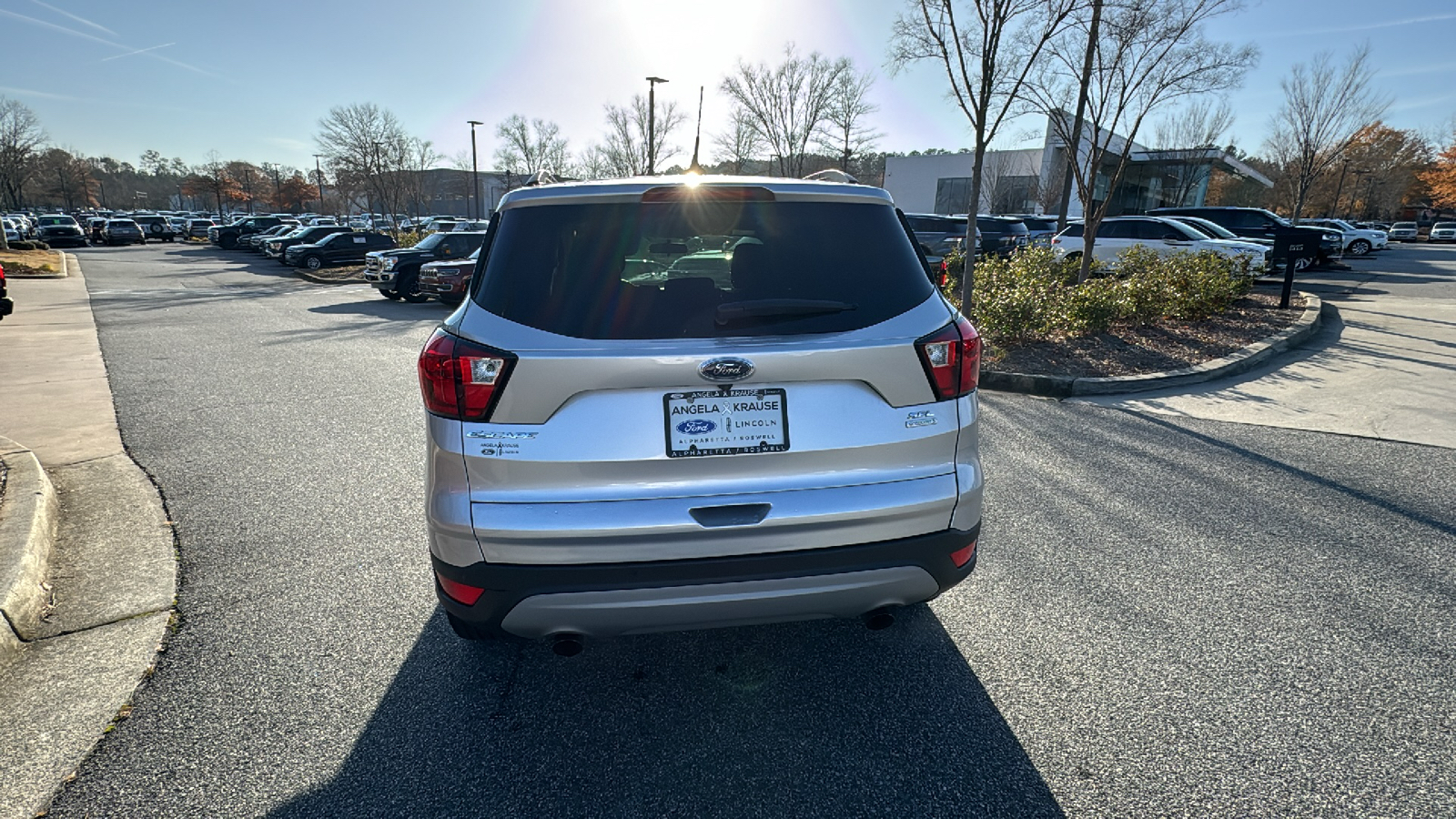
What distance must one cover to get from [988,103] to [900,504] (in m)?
10.0

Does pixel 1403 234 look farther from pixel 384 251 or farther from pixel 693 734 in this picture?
pixel 693 734

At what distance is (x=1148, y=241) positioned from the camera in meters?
16.7

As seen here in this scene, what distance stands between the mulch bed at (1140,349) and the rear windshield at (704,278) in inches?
232

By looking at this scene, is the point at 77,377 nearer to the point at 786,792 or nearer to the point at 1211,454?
the point at 786,792

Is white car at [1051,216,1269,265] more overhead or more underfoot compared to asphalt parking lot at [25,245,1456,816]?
more overhead

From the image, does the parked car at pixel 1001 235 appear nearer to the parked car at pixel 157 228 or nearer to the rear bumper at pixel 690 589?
the rear bumper at pixel 690 589

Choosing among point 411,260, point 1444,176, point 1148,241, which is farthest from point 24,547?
point 1444,176

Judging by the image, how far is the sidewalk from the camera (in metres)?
2.35

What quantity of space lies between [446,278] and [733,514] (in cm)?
1545

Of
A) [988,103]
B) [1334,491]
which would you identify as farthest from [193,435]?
[988,103]

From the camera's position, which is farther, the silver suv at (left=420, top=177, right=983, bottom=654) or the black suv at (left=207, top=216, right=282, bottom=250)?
the black suv at (left=207, top=216, right=282, bottom=250)

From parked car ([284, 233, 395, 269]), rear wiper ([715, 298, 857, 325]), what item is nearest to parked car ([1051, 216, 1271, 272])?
rear wiper ([715, 298, 857, 325])

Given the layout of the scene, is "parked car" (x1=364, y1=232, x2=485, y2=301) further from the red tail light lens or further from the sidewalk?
the red tail light lens

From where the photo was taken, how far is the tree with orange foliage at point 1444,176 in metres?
63.8
